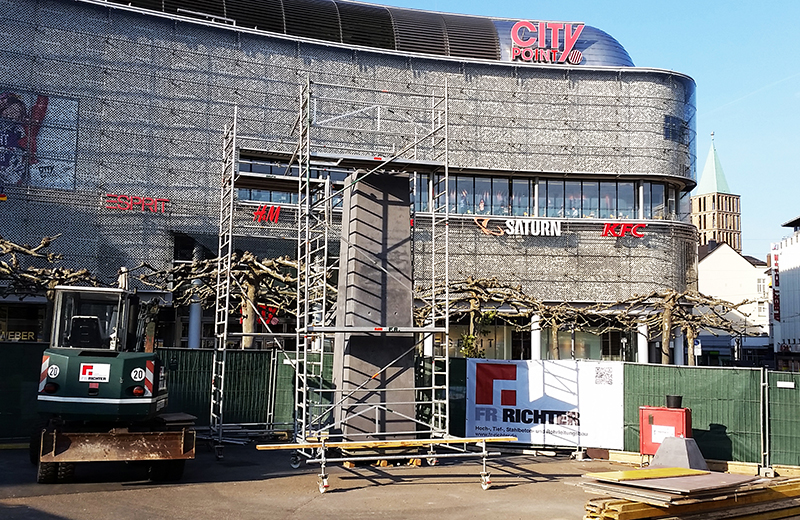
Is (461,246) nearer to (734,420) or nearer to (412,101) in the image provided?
(412,101)

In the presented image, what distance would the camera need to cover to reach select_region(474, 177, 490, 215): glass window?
133 ft

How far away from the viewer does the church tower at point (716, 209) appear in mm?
127250

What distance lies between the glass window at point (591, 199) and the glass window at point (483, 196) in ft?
17.6

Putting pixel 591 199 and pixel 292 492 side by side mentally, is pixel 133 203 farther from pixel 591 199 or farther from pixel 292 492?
pixel 292 492

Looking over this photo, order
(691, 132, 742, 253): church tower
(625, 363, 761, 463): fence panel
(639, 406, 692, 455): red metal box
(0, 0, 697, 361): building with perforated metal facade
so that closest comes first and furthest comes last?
(639, 406, 692, 455): red metal box
(625, 363, 761, 463): fence panel
(0, 0, 697, 361): building with perforated metal facade
(691, 132, 742, 253): church tower

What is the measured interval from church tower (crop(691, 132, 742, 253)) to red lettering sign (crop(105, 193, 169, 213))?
363 feet

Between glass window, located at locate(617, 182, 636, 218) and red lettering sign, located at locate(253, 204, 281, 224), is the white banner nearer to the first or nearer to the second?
red lettering sign, located at locate(253, 204, 281, 224)

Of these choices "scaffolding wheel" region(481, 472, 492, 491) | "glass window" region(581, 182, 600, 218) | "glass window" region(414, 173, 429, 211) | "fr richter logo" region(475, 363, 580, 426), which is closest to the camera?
"scaffolding wheel" region(481, 472, 492, 491)

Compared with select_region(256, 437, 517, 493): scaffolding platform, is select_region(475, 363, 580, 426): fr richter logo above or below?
above

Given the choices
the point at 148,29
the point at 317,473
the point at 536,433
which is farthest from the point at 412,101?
the point at 317,473

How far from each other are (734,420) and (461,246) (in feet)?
81.8

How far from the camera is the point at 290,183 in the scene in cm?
1858

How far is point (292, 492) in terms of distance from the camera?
1210 cm

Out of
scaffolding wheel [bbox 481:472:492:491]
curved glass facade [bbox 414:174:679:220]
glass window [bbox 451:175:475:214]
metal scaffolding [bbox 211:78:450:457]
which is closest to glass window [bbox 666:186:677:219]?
curved glass facade [bbox 414:174:679:220]
